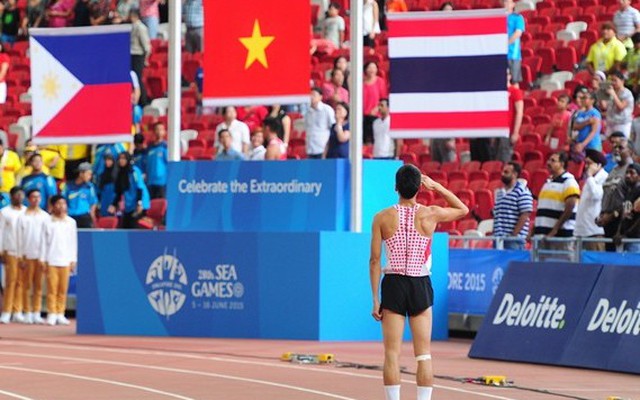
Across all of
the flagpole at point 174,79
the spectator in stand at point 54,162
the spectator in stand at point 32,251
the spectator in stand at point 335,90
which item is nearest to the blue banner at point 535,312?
the flagpole at point 174,79

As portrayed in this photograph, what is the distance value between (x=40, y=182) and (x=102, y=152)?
3.95 ft

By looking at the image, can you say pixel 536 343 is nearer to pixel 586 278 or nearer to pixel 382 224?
pixel 586 278

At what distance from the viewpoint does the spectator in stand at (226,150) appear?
24.1m

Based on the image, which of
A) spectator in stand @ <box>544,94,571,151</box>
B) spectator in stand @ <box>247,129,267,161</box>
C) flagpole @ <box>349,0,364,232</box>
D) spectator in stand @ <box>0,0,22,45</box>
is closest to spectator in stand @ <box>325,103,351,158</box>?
spectator in stand @ <box>247,129,267,161</box>

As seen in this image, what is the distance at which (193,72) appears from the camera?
A: 114 ft

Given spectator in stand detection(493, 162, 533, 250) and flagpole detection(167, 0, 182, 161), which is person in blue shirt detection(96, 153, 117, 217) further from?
spectator in stand detection(493, 162, 533, 250)

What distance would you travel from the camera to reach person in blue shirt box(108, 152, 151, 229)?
88.2 ft

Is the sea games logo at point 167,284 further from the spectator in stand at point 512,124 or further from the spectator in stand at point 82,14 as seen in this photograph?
the spectator in stand at point 82,14

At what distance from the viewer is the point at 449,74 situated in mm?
21234

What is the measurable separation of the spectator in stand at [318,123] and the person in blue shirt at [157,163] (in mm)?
2696

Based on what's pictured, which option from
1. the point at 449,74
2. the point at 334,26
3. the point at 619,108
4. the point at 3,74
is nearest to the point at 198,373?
the point at 449,74

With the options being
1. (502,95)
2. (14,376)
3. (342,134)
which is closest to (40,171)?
(342,134)

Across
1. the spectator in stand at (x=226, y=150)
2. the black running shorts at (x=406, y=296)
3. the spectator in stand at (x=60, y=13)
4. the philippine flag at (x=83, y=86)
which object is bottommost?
the black running shorts at (x=406, y=296)

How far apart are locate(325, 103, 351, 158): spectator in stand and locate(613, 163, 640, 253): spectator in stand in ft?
19.1
